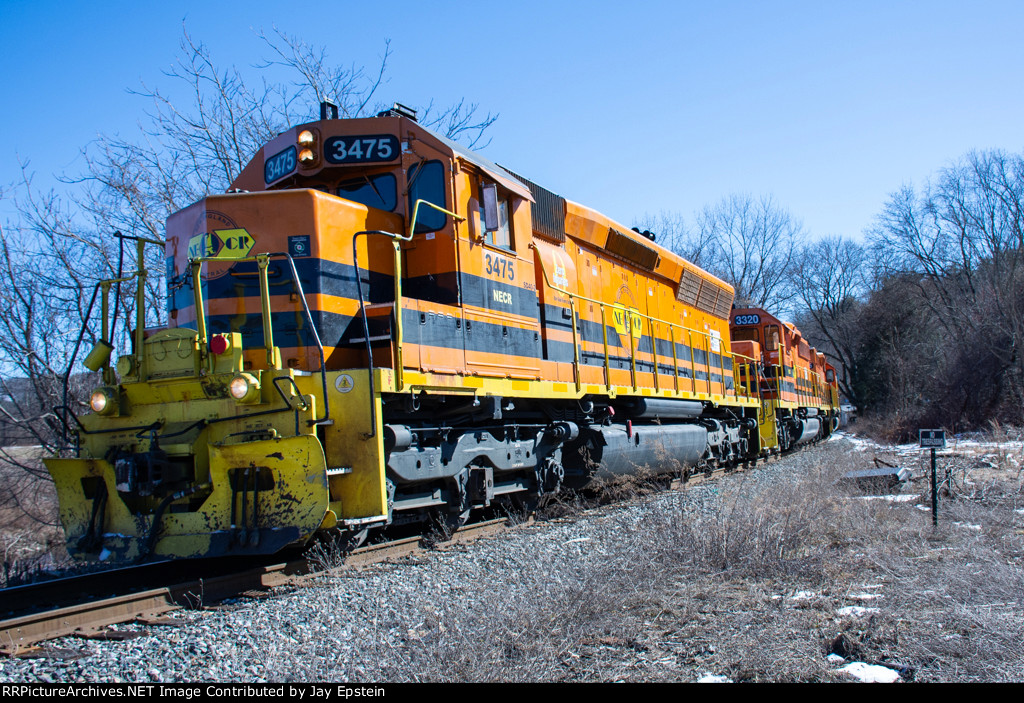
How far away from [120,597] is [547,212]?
230 inches

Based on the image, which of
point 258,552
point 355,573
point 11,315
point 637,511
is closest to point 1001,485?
point 637,511

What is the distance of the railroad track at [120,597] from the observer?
4.08 m

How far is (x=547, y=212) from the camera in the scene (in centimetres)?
852

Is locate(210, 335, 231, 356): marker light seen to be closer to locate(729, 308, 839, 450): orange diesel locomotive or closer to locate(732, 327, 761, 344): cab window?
locate(729, 308, 839, 450): orange diesel locomotive

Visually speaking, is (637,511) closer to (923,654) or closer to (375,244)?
(375,244)

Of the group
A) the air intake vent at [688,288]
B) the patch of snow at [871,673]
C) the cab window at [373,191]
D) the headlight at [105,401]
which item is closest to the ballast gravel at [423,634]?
the patch of snow at [871,673]

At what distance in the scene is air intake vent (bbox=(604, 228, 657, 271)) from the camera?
1000 centimetres

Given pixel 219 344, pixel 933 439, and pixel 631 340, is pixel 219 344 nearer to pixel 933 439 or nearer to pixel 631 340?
pixel 631 340

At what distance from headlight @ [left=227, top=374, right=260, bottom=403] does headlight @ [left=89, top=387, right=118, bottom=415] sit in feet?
4.21

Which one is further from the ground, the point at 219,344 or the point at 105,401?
the point at 219,344

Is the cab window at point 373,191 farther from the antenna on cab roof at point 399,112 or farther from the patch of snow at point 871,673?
the patch of snow at point 871,673

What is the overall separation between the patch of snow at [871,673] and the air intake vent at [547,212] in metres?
5.77

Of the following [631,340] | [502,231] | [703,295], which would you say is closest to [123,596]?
[502,231]

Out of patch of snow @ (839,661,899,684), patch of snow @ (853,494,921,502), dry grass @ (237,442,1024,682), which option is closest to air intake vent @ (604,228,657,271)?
patch of snow @ (853,494,921,502)
